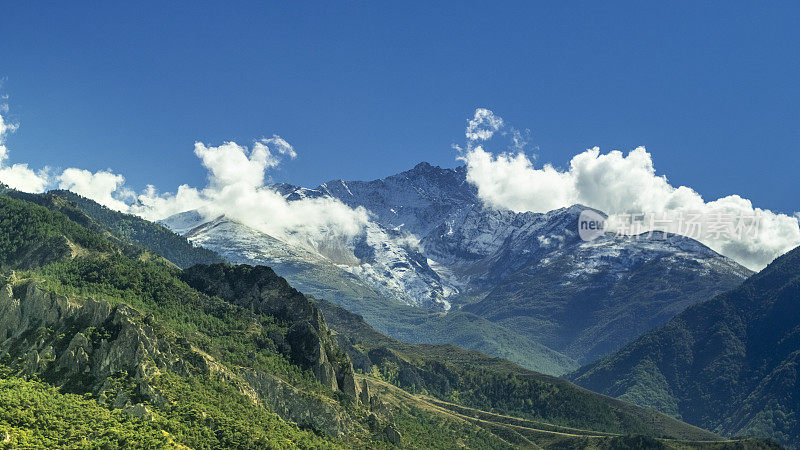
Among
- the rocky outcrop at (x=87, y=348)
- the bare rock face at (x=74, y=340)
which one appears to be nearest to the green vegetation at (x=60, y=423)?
the rocky outcrop at (x=87, y=348)

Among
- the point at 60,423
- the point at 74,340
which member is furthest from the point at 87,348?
the point at 60,423

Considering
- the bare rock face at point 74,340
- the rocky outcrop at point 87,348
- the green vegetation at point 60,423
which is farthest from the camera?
the bare rock face at point 74,340

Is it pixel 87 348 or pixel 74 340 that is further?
pixel 87 348

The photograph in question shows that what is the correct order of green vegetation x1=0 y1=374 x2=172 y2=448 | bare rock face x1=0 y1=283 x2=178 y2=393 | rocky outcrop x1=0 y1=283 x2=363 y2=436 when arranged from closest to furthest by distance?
green vegetation x1=0 y1=374 x2=172 y2=448
rocky outcrop x1=0 y1=283 x2=363 y2=436
bare rock face x1=0 y1=283 x2=178 y2=393

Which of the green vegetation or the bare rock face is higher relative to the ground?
the bare rock face

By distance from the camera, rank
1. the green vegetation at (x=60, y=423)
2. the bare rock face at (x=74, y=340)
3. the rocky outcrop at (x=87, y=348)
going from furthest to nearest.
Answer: the bare rock face at (x=74, y=340) → the rocky outcrop at (x=87, y=348) → the green vegetation at (x=60, y=423)

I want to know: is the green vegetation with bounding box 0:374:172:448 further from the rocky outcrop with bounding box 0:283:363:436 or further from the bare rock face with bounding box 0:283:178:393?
the bare rock face with bounding box 0:283:178:393

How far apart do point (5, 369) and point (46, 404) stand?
68.7 ft

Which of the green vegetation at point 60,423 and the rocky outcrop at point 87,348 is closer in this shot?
the green vegetation at point 60,423

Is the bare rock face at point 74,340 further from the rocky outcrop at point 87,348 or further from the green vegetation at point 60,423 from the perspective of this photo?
the green vegetation at point 60,423

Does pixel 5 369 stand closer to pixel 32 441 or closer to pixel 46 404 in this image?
pixel 46 404

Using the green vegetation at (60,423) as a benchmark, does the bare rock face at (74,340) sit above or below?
above

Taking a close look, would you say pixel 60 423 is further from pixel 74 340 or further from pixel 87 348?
pixel 74 340

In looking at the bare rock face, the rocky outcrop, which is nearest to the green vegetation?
the rocky outcrop
